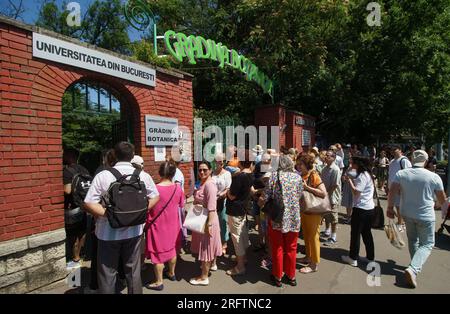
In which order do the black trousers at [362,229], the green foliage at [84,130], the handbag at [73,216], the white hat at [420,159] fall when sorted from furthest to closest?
the green foliage at [84,130]
the black trousers at [362,229]
the handbag at [73,216]
the white hat at [420,159]

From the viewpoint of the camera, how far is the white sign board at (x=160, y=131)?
5.56 m

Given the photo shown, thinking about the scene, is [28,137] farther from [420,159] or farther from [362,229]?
[420,159]

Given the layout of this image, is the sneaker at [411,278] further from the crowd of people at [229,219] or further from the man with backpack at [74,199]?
the man with backpack at [74,199]

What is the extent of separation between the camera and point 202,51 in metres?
7.46

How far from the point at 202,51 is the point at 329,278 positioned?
5.57 m

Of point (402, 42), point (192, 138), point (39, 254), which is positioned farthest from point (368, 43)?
point (39, 254)

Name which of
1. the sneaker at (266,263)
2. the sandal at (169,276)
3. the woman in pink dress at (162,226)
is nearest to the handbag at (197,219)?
the woman in pink dress at (162,226)

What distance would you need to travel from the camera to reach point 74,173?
14.6ft

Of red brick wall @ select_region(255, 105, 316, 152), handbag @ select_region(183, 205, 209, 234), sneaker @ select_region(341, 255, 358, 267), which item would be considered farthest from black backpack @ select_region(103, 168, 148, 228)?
red brick wall @ select_region(255, 105, 316, 152)

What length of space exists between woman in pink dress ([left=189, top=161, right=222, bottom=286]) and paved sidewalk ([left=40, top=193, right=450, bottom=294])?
0.21m

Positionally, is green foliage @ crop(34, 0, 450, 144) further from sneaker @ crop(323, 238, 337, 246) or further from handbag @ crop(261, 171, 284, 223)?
handbag @ crop(261, 171, 284, 223)

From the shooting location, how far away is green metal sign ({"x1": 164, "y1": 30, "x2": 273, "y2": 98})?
22.2 ft

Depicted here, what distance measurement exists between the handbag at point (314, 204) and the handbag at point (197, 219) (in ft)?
4.71
